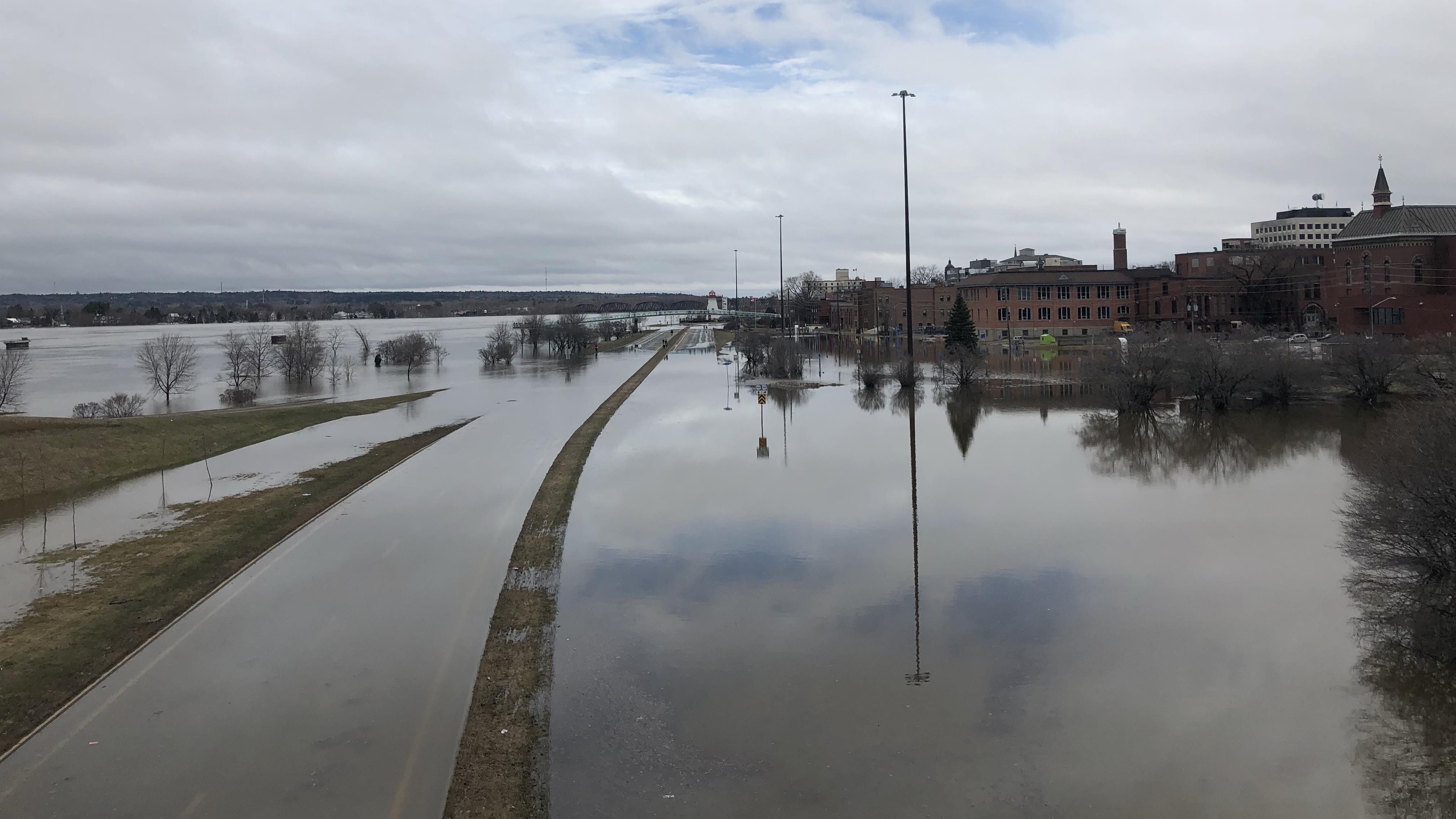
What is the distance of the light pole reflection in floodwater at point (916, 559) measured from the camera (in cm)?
1193

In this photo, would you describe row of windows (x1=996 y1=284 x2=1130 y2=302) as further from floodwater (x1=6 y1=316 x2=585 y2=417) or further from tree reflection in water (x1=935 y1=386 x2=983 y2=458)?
floodwater (x1=6 y1=316 x2=585 y2=417)

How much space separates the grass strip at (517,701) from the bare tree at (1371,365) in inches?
1425

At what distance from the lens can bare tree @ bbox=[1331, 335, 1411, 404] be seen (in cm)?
3897

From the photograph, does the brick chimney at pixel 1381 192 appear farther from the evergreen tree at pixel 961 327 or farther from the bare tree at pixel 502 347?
the bare tree at pixel 502 347

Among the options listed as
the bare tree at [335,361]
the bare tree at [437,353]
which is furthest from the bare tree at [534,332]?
the bare tree at [335,361]

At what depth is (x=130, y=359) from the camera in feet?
353

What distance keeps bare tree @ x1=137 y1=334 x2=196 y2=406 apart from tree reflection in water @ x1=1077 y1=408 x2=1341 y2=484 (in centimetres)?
5098

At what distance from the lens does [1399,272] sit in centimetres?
6406

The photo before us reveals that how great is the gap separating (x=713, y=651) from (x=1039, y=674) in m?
4.24

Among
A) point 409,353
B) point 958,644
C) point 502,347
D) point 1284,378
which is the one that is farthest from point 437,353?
point 958,644

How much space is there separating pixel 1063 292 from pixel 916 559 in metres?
81.7

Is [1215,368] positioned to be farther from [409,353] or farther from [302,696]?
[409,353]

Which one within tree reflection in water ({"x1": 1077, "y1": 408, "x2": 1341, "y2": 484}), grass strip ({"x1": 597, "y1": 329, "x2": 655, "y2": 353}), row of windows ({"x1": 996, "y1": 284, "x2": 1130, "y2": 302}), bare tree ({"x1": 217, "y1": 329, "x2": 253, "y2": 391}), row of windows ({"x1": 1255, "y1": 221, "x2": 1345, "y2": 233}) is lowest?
tree reflection in water ({"x1": 1077, "y1": 408, "x2": 1341, "y2": 484})

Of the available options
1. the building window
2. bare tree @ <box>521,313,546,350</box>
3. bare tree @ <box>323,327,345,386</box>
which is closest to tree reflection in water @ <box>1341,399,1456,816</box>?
the building window
